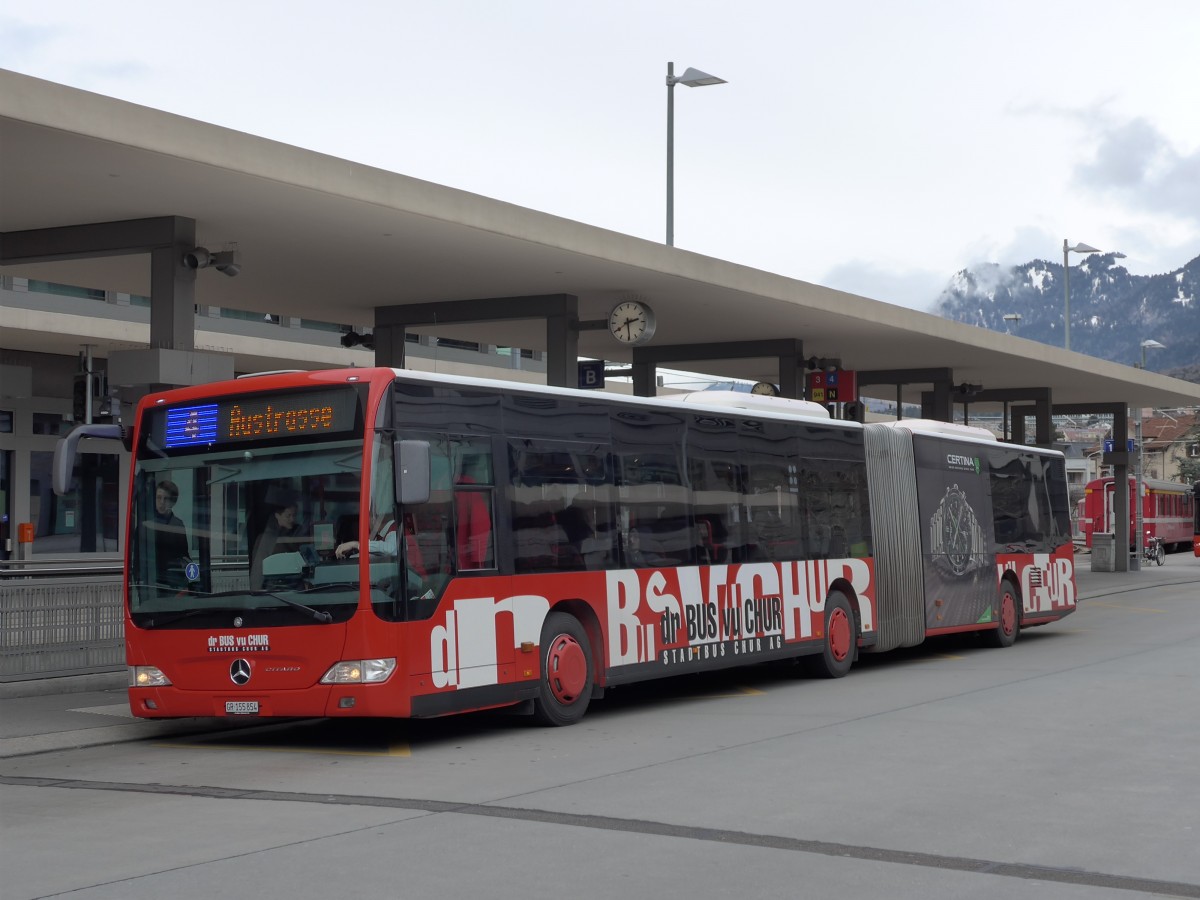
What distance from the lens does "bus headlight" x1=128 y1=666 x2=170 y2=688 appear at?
1253 centimetres

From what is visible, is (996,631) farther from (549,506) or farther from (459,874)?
(459,874)

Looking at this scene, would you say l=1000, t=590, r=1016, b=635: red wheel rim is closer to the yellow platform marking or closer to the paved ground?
the paved ground

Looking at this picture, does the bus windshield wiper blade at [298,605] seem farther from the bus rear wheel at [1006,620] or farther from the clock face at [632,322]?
the bus rear wheel at [1006,620]

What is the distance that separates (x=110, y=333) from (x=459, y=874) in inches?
916

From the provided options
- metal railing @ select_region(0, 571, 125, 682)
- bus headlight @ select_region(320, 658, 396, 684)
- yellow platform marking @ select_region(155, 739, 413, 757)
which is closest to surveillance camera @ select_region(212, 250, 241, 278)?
metal railing @ select_region(0, 571, 125, 682)

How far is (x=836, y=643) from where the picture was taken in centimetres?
1814

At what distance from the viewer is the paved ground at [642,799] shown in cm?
721

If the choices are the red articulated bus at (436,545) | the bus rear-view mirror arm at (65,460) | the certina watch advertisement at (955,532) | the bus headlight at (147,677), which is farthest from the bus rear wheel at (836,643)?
the bus rear-view mirror arm at (65,460)

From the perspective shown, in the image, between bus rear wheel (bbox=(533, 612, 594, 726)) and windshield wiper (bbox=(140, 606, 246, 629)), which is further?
bus rear wheel (bbox=(533, 612, 594, 726))

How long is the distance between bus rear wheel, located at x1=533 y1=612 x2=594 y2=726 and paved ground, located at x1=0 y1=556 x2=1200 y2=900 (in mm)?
259

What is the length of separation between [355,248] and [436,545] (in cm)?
857

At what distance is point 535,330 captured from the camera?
2897 centimetres

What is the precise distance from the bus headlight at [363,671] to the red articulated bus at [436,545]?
18mm

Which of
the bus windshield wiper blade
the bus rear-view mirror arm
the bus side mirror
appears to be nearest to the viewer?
the bus side mirror
